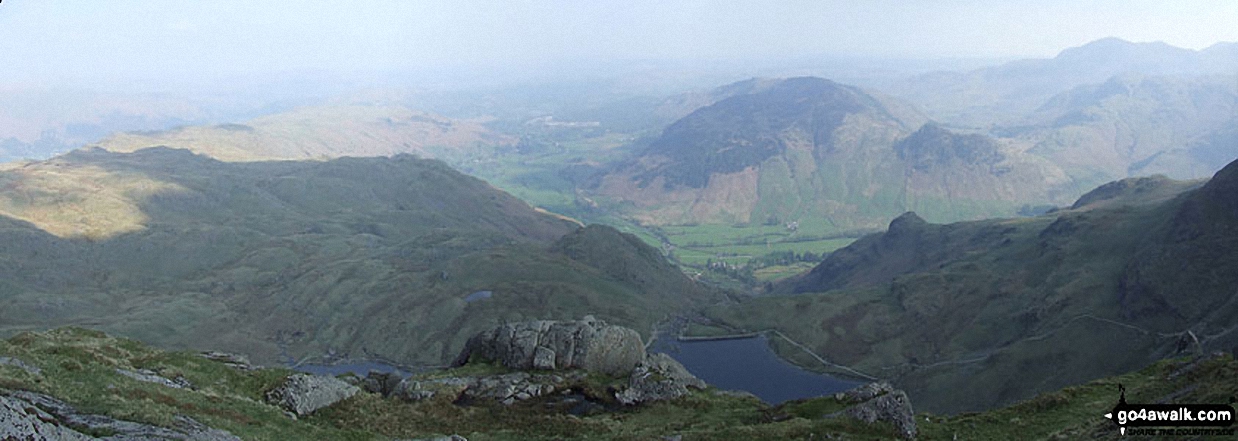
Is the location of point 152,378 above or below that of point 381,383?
above

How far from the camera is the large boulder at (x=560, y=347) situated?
273ft

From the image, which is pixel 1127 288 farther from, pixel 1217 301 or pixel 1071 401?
pixel 1071 401

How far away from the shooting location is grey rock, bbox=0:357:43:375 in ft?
127

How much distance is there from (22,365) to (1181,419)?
68.5 m

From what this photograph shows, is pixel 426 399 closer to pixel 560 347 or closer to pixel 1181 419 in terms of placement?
pixel 560 347

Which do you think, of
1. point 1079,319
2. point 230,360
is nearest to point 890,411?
point 230,360

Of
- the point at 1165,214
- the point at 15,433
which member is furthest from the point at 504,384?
the point at 1165,214

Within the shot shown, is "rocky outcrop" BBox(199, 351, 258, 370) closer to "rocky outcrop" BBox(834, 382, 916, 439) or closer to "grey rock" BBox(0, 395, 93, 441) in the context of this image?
"grey rock" BBox(0, 395, 93, 441)

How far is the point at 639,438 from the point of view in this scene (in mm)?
52219

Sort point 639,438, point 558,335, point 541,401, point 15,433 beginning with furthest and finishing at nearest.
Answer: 1. point 558,335
2. point 541,401
3. point 639,438
4. point 15,433

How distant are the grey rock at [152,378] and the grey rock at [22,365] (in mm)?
6545

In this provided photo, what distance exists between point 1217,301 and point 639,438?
162 meters

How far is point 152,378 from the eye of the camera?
49.0 meters

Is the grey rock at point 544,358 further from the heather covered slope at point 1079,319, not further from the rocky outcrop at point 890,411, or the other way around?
the heather covered slope at point 1079,319
